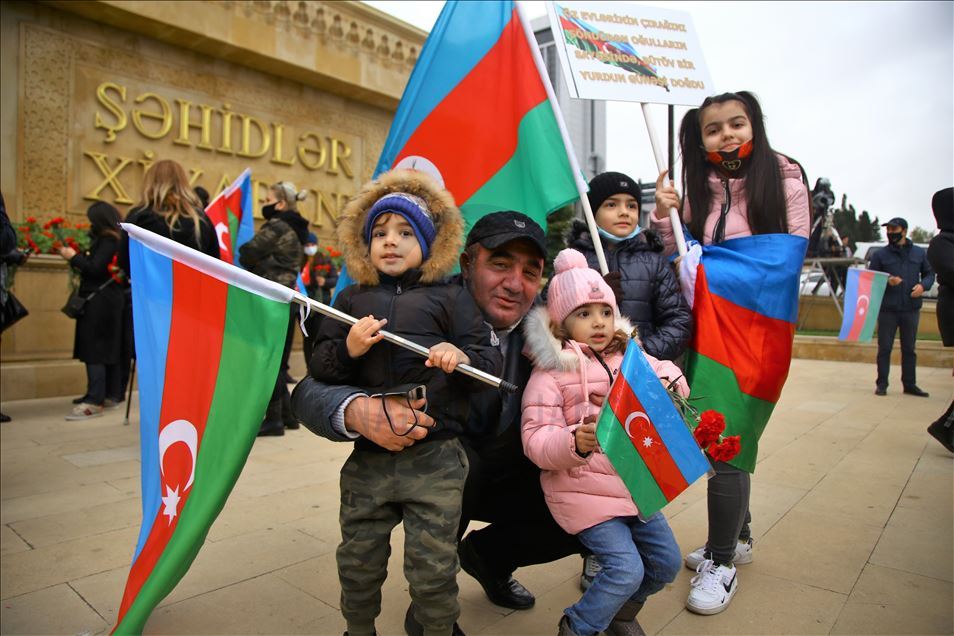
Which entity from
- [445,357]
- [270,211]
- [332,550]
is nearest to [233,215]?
[270,211]

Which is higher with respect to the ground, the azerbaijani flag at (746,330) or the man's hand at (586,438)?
the azerbaijani flag at (746,330)

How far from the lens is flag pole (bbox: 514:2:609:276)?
255 cm

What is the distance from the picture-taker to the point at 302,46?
33.1 ft

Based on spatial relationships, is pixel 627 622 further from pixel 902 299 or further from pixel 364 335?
pixel 902 299

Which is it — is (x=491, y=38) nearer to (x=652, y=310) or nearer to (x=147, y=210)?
(x=652, y=310)

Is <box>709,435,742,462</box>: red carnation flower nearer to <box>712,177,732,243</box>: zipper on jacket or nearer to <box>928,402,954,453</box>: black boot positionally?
<box>712,177,732,243</box>: zipper on jacket

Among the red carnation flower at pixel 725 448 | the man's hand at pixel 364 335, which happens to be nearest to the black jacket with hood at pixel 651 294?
the red carnation flower at pixel 725 448

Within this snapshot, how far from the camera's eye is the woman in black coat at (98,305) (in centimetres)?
573

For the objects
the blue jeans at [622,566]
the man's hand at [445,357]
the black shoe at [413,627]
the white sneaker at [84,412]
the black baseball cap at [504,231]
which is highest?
the black baseball cap at [504,231]

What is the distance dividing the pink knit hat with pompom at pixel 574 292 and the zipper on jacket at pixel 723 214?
78 centimetres

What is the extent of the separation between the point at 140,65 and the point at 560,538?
8.95 m

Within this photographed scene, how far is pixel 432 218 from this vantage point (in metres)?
2.25

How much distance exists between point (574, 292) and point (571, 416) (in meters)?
0.41

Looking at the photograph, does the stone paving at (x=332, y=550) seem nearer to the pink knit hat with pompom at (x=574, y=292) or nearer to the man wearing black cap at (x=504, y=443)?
the man wearing black cap at (x=504, y=443)
